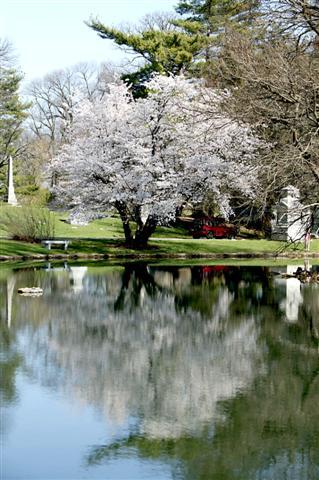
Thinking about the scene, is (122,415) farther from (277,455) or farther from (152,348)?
(152,348)

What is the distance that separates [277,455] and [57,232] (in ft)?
118

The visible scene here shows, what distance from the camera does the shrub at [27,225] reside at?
37531 mm

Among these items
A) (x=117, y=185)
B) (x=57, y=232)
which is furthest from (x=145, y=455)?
(x=57, y=232)

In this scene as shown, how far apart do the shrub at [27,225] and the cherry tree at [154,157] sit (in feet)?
6.78

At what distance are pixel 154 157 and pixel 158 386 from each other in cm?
2599

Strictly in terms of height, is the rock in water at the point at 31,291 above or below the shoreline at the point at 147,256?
below

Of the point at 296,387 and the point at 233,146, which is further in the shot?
the point at 233,146

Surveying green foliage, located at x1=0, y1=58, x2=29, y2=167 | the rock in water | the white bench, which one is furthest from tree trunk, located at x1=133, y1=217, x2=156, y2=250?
green foliage, located at x1=0, y1=58, x2=29, y2=167

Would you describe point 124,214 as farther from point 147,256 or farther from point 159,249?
point 159,249

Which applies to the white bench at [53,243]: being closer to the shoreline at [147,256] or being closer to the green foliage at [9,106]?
the shoreline at [147,256]

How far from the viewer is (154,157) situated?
3694 cm

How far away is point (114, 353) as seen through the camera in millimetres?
14086

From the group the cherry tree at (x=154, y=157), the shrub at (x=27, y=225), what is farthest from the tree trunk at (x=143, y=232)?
the shrub at (x=27, y=225)

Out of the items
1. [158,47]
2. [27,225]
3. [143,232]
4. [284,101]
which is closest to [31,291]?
[284,101]
